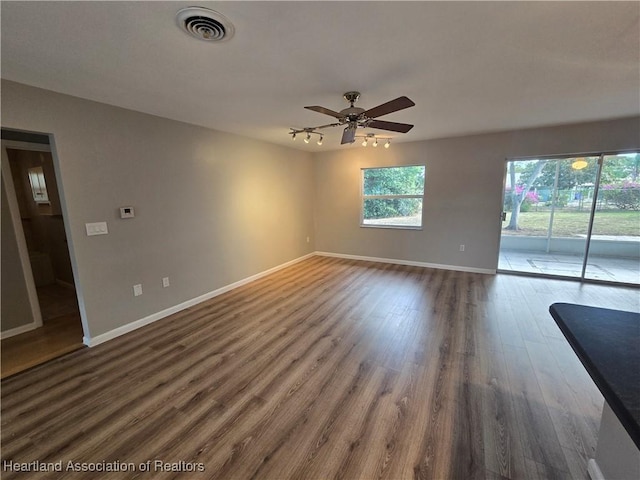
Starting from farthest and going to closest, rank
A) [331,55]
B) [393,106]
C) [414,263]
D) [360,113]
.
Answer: [414,263]
[360,113]
[393,106]
[331,55]

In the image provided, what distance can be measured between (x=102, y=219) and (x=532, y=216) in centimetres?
619

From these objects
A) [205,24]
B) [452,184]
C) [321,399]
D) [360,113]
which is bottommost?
[321,399]

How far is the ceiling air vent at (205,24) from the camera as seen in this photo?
4.59 feet

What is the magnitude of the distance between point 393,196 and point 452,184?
3.70ft

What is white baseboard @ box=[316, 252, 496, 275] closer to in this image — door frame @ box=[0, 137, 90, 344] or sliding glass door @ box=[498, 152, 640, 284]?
sliding glass door @ box=[498, 152, 640, 284]

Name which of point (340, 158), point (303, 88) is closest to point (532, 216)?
point (340, 158)

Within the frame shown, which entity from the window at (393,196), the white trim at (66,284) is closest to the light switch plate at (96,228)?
the white trim at (66,284)

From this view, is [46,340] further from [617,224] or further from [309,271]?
[617,224]

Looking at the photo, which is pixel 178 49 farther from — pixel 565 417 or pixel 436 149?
pixel 436 149

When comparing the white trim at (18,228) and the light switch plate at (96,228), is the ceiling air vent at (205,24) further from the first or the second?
the white trim at (18,228)

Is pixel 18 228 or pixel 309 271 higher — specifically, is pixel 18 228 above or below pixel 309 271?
above

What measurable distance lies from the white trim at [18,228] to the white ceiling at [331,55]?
47.7 inches

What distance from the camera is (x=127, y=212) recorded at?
2863mm

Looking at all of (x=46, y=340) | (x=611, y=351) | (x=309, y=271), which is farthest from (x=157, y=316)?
(x=611, y=351)
